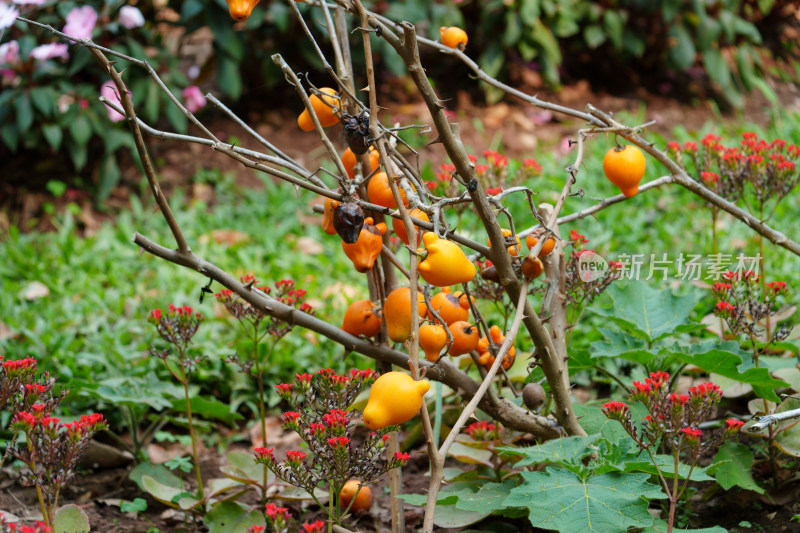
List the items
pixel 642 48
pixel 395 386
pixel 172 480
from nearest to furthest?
pixel 395 386 → pixel 172 480 → pixel 642 48

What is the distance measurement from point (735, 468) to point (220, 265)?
2.48 meters

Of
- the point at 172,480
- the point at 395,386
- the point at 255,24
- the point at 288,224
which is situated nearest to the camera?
the point at 395,386

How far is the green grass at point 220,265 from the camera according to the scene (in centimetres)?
270

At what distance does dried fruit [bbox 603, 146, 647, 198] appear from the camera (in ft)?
5.21

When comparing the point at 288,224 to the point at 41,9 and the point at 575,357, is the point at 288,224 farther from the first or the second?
the point at 575,357

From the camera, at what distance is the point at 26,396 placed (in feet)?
4.55

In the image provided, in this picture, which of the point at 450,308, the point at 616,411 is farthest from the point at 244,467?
the point at 616,411

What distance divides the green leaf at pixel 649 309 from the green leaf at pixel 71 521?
1.33 meters

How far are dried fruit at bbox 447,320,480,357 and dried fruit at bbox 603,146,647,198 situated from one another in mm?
460

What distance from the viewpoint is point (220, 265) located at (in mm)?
3539

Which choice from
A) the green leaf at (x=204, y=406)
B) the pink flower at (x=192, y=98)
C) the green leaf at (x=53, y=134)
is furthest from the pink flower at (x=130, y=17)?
the green leaf at (x=204, y=406)

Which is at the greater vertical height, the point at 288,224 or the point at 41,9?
the point at 41,9

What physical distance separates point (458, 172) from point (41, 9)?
12.6ft

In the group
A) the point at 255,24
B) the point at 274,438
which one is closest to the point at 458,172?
the point at 274,438
